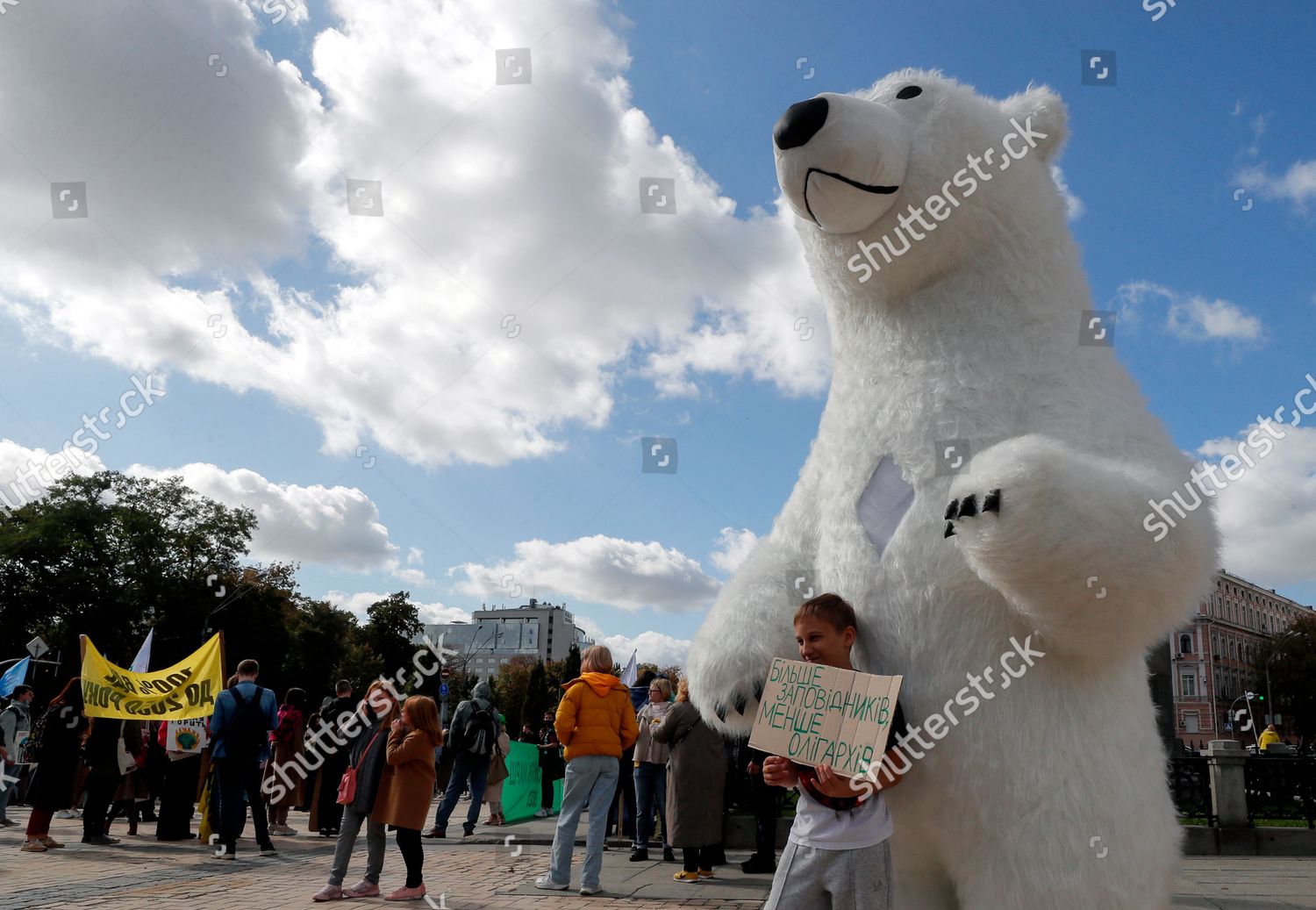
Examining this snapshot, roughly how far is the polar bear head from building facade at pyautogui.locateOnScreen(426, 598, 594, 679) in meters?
86.8

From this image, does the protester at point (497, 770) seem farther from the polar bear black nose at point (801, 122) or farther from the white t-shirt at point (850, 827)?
the polar bear black nose at point (801, 122)

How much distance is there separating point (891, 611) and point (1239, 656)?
83.0 meters

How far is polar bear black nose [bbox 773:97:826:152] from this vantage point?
284cm

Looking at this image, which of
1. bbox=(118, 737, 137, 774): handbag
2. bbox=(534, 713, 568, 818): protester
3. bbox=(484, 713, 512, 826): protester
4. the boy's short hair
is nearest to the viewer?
the boy's short hair

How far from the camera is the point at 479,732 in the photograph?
980 cm

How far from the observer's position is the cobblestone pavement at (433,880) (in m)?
6.05

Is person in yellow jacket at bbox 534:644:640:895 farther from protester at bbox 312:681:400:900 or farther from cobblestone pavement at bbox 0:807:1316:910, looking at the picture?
protester at bbox 312:681:400:900

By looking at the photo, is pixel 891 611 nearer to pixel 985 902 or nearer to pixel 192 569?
pixel 985 902

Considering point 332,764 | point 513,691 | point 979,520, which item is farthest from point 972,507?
point 513,691

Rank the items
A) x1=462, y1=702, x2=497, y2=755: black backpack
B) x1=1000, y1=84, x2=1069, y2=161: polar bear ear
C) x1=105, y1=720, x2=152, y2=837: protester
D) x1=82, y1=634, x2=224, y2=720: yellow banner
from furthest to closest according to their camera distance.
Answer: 1. x1=105, y1=720, x2=152, y2=837: protester
2. x1=462, y1=702, x2=497, y2=755: black backpack
3. x1=82, y1=634, x2=224, y2=720: yellow banner
4. x1=1000, y1=84, x2=1069, y2=161: polar bear ear

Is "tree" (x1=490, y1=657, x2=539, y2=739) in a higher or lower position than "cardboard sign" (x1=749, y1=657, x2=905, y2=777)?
lower

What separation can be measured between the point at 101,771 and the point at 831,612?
920 centimetres

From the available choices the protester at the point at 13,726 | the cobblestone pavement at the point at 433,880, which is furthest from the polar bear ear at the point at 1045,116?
the protester at the point at 13,726

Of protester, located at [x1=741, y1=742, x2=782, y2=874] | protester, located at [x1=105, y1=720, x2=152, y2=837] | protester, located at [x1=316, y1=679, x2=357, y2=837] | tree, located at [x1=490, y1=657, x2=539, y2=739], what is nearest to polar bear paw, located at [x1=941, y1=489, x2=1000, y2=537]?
protester, located at [x1=741, y1=742, x2=782, y2=874]
